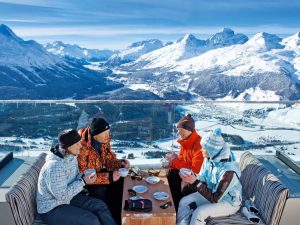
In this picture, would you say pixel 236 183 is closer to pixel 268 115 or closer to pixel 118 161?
pixel 118 161

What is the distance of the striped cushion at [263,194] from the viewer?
3014 millimetres

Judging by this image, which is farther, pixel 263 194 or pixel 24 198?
A: pixel 263 194

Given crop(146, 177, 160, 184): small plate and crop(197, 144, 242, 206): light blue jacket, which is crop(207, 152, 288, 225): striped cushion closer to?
crop(197, 144, 242, 206): light blue jacket

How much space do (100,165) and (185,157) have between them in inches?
35.7

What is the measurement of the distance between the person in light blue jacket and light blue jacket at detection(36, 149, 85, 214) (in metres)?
0.94

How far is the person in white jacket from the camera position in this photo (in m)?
2.91

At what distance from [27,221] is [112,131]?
2.46 meters

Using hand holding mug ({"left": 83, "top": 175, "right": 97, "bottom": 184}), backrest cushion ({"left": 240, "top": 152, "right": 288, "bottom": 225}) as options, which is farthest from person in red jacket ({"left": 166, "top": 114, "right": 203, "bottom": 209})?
hand holding mug ({"left": 83, "top": 175, "right": 97, "bottom": 184})

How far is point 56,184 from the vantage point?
2912mm

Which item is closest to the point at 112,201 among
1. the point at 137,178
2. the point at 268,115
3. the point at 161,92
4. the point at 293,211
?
the point at 137,178

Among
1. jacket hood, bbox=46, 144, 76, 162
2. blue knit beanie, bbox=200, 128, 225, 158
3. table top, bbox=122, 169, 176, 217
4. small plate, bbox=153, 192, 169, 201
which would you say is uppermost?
blue knit beanie, bbox=200, 128, 225, 158

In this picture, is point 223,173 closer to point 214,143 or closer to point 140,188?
point 214,143

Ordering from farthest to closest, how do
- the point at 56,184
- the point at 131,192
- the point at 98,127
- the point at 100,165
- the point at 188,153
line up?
1. the point at 188,153
2. the point at 100,165
3. the point at 98,127
4. the point at 131,192
5. the point at 56,184

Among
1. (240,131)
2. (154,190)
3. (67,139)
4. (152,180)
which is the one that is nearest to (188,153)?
(152,180)
